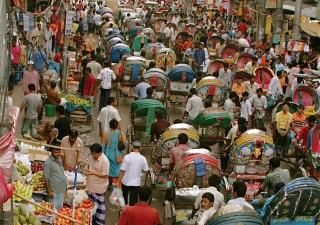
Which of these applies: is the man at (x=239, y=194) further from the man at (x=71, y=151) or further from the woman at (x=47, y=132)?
the woman at (x=47, y=132)

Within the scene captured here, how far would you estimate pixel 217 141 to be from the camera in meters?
14.3

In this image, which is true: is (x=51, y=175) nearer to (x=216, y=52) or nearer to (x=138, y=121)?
(x=138, y=121)

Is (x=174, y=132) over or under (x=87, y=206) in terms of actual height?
over

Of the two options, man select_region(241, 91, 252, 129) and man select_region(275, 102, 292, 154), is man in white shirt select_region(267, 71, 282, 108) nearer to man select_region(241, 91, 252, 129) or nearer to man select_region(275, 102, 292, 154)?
man select_region(241, 91, 252, 129)

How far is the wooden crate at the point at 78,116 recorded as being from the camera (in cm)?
1675

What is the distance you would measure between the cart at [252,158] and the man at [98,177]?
2662 millimetres

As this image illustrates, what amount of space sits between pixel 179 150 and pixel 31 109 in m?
4.21

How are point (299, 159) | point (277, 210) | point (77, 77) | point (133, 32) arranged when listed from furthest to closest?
1. point (133, 32)
2. point (77, 77)
3. point (299, 159)
4. point (277, 210)

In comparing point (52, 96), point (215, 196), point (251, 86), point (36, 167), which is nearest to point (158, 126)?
point (36, 167)

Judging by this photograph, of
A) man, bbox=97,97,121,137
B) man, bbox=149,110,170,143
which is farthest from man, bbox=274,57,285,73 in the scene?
man, bbox=97,97,121,137

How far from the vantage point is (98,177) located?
34.5 feet

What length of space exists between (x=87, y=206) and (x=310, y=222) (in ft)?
11.8

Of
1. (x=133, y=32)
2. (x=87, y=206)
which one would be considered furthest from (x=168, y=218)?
(x=133, y=32)

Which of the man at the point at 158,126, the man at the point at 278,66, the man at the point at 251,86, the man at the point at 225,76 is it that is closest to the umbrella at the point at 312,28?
the man at the point at 278,66
